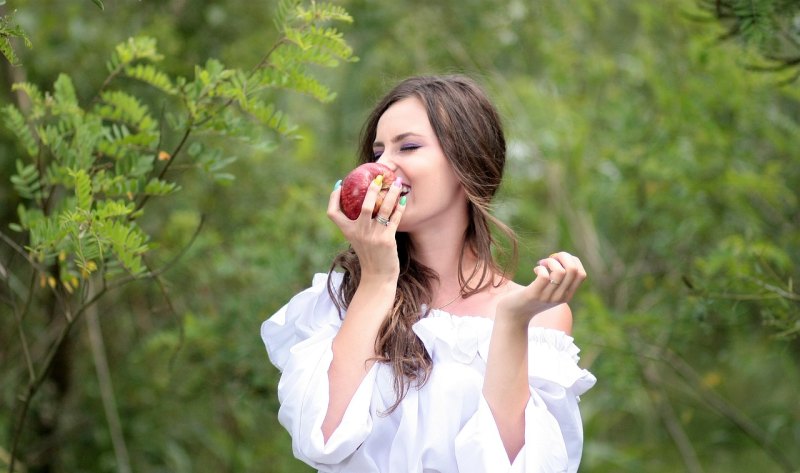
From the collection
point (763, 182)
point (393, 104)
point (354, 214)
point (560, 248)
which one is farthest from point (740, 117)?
point (354, 214)

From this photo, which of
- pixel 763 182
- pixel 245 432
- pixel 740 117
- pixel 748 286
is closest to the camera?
pixel 748 286

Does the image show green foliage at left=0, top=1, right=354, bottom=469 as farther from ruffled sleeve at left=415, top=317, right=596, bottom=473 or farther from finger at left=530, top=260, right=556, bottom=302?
finger at left=530, top=260, right=556, bottom=302

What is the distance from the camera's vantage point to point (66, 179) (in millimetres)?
2271

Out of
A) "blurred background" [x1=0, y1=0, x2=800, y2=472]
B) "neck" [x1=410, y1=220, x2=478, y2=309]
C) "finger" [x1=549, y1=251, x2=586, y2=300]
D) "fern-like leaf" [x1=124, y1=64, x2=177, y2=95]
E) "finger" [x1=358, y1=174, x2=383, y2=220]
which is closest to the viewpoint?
"finger" [x1=549, y1=251, x2=586, y2=300]

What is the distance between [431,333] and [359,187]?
35cm

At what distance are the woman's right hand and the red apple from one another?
0.02m

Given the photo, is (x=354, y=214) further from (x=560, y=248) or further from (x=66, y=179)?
(x=560, y=248)

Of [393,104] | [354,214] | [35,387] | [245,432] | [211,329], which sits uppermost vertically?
[393,104]

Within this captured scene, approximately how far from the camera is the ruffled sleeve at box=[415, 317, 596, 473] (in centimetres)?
193

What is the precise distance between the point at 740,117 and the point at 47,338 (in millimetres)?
3192

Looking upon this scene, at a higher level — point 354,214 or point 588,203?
point 354,214

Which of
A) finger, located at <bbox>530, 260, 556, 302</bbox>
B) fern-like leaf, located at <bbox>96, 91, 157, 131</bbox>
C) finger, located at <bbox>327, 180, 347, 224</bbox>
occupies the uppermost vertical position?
fern-like leaf, located at <bbox>96, 91, 157, 131</bbox>

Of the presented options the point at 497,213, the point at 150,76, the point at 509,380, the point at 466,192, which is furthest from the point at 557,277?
the point at 497,213

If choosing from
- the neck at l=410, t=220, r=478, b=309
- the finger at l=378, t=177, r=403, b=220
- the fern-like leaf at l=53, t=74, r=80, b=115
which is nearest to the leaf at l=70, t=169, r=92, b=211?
the fern-like leaf at l=53, t=74, r=80, b=115
